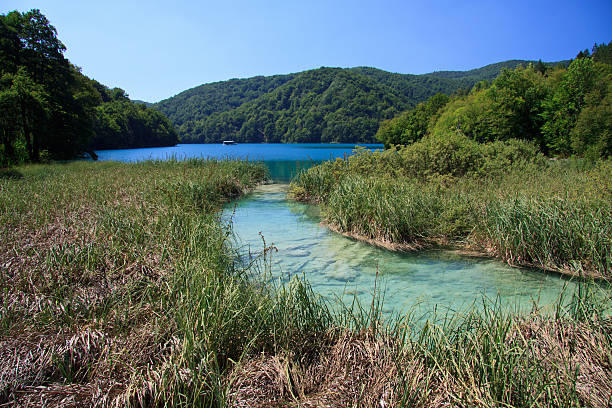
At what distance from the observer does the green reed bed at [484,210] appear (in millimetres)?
6114

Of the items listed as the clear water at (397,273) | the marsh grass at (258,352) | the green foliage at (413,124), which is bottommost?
the clear water at (397,273)

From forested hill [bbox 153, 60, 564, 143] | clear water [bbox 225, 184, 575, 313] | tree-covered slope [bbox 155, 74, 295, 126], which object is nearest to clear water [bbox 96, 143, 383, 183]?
clear water [bbox 225, 184, 575, 313]

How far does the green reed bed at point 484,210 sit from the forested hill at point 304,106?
93.6m

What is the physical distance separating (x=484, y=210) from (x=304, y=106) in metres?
122

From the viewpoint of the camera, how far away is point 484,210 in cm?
771

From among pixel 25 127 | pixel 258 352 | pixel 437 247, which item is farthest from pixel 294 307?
pixel 25 127

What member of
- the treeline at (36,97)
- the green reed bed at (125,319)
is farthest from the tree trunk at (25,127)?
the green reed bed at (125,319)

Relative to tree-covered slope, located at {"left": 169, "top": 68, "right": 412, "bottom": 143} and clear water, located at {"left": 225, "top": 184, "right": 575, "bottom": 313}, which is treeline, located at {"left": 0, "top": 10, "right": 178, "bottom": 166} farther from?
tree-covered slope, located at {"left": 169, "top": 68, "right": 412, "bottom": 143}

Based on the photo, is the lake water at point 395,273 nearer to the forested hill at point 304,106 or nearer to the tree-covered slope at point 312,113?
the forested hill at point 304,106

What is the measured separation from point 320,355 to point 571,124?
107 feet

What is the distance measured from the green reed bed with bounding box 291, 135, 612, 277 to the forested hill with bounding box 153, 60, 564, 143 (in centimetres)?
9358

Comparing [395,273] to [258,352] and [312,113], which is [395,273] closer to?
[258,352]

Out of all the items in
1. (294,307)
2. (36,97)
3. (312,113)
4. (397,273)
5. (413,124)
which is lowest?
(397,273)

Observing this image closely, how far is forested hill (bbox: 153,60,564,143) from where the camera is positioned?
359 ft
